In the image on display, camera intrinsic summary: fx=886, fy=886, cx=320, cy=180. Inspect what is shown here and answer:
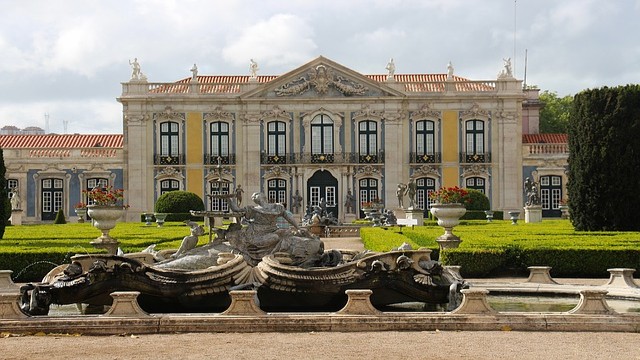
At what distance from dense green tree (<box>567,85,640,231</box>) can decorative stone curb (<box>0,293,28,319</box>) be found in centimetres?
1691

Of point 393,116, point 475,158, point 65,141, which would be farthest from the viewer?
point 65,141

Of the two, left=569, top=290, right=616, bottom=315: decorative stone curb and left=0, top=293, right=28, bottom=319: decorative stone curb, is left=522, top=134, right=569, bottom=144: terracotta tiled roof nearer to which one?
left=569, top=290, right=616, bottom=315: decorative stone curb

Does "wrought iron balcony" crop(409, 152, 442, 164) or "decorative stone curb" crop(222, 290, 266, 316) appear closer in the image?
"decorative stone curb" crop(222, 290, 266, 316)

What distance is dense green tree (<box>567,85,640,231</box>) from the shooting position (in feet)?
72.5

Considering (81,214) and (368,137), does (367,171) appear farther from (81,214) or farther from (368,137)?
(81,214)

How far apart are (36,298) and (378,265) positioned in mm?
3672

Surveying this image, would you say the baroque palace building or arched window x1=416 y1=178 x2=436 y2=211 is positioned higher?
the baroque palace building

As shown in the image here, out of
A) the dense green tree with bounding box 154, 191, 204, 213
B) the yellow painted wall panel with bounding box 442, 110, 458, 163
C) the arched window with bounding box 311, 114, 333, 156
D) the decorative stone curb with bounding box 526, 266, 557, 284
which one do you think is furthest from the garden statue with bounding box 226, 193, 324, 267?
the yellow painted wall panel with bounding box 442, 110, 458, 163

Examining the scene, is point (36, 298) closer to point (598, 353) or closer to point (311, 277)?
point (311, 277)

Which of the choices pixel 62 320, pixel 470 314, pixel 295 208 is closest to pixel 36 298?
pixel 62 320

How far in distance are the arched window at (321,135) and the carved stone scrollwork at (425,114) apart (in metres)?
3.93

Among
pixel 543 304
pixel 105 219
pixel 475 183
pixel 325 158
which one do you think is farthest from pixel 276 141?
pixel 543 304

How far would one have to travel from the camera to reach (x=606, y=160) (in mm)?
22609

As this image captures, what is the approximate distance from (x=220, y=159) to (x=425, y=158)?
9650mm
